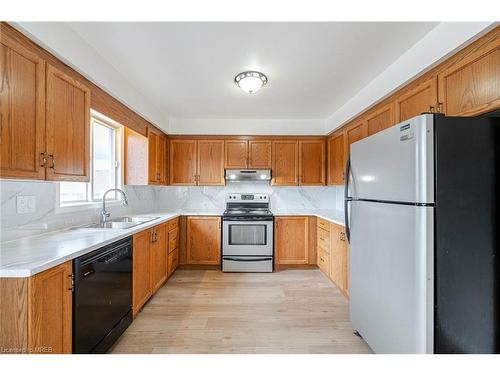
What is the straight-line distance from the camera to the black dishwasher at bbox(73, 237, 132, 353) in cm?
143

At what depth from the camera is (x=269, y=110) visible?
3.60 metres

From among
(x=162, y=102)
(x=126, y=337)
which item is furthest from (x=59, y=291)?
(x=162, y=102)

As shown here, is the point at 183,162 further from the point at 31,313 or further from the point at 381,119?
the point at 31,313

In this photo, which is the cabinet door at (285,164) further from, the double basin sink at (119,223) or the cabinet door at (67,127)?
the cabinet door at (67,127)

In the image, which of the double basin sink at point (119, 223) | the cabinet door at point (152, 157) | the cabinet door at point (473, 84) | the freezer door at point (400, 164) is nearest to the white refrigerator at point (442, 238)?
the freezer door at point (400, 164)

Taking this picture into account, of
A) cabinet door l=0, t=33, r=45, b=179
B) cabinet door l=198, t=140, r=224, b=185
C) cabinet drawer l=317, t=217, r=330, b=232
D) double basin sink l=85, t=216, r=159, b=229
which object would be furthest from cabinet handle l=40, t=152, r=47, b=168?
cabinet drawer l=317, t=217, r=330, b=232

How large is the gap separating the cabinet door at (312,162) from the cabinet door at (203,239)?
1607mm

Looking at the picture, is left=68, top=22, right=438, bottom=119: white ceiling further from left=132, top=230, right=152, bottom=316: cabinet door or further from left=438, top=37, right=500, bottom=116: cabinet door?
left=132, top=230, right=152, bottom=316: cabinet door

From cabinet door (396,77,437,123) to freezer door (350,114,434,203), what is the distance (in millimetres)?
529

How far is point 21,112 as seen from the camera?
1350 mm

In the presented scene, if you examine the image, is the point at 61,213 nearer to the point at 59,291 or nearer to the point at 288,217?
the point at 59,291

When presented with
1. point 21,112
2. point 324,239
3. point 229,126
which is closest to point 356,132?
point 324,239
